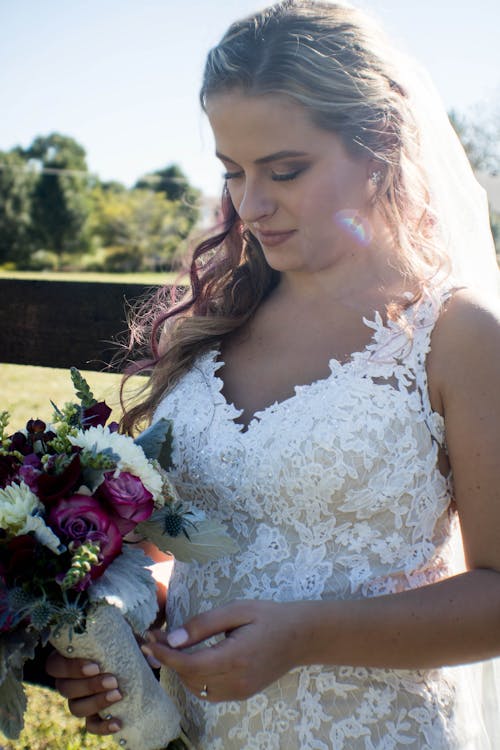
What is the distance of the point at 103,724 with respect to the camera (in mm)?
1729

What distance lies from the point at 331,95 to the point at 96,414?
0.98 meters

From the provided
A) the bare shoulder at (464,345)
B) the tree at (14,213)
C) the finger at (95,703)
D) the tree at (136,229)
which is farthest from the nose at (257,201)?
the tree at (14,213)

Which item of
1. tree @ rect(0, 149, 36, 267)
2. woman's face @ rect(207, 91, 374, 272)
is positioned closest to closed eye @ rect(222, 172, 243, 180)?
woman's face @ rect(207, 91, 374, 272)

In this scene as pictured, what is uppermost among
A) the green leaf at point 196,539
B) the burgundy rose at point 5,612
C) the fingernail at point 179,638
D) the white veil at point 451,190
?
the white veil at point 451,190

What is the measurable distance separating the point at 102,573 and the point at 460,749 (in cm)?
101

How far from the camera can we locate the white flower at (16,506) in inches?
59.6

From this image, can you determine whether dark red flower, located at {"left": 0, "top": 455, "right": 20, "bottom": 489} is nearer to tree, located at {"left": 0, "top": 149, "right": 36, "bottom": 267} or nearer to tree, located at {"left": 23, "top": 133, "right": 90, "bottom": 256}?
tree, located at {"left": 0, "top": 149, "right": 36, "bottom": 267}

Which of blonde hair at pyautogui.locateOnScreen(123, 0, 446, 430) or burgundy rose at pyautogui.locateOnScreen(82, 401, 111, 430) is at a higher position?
blonde hair at pyautogui.locateOnScreen(123, 0, 446, 430)

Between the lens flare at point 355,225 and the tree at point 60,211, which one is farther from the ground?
the lens flare at point 355,225

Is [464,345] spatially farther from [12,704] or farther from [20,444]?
[12,704]

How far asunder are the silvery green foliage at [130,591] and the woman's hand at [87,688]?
14 centimetres

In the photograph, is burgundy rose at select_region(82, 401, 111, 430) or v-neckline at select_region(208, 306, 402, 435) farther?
v-neckline at select_region(208, 306, 402, 435)

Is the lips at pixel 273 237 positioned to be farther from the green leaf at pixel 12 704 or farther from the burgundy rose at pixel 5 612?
the green leaf at pixel 12 704

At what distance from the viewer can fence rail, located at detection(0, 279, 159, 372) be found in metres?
3.05
